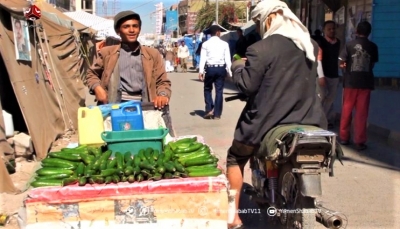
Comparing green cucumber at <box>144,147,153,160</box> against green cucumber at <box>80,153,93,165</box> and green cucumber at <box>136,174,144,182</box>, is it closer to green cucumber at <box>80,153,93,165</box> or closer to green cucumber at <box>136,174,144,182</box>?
green cucumber at <box>136,174,144,182</box>

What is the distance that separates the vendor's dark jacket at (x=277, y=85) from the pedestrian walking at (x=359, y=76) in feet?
15.1

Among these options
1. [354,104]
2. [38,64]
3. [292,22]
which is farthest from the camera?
[38,64]

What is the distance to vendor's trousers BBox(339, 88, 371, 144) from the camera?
898 cm

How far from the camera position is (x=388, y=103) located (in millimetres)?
14508

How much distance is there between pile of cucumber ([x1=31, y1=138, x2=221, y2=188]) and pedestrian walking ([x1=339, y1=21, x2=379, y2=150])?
16.6 ft

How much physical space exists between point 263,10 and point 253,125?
0.93 metres

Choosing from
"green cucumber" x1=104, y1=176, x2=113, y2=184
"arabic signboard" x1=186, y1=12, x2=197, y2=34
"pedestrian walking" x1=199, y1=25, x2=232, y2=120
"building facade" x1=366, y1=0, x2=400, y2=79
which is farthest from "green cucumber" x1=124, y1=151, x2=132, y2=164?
"arabic signboard" x1=186, y1=12, x2=197, y2=34

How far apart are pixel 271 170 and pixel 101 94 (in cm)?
171

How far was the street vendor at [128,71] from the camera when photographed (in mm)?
5344

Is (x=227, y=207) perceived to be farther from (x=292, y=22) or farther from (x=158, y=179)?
(x=292, y=22)

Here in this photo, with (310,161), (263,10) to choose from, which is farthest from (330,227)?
(263,10)

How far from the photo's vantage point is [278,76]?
14.7 ft

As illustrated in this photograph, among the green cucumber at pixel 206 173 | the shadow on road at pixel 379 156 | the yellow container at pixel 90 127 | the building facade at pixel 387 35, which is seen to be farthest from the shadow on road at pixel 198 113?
the green cucumber at pixel 206 173

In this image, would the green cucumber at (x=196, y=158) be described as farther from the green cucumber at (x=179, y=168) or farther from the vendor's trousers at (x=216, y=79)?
the vendor's trousers at (x=216, y=79)
